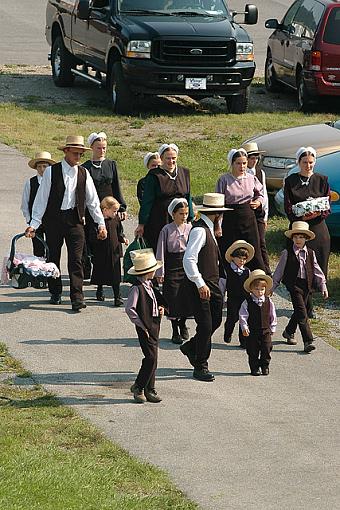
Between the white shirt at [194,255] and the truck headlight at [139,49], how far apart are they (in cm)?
1077

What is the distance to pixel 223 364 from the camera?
37.7 ft

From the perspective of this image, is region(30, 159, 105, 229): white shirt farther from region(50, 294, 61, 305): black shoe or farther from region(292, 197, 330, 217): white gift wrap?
region(292, 197, 330, 217): white gift wrap

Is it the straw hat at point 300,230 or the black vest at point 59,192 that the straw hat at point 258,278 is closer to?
the straw hat at point 300,230

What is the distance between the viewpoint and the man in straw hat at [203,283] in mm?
10785

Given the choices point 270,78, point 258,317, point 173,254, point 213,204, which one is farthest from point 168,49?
point 258,317

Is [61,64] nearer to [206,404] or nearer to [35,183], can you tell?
→ [35,183]

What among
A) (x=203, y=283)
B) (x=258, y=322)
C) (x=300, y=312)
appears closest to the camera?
(x=203, y=283)

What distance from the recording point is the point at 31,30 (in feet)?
108

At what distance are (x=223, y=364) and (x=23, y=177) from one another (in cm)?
757

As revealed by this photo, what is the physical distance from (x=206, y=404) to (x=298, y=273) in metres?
2.08

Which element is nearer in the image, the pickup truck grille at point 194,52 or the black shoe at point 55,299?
the black shoe at point 55,299

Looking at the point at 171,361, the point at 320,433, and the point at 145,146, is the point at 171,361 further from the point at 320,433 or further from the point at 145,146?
the point at 145,146

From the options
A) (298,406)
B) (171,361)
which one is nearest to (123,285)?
(171,361)

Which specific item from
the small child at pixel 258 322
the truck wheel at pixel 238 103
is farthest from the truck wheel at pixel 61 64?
the small child at pixel 258 322
